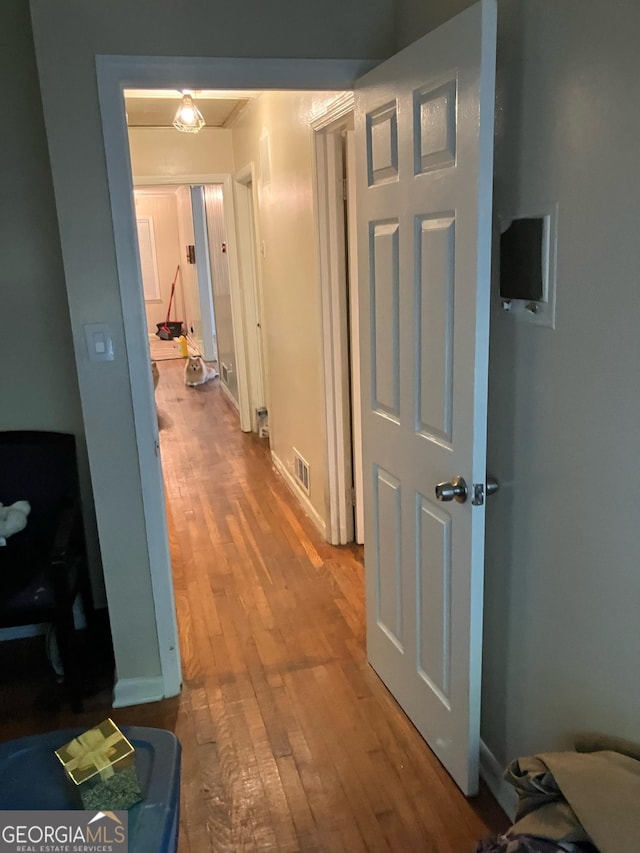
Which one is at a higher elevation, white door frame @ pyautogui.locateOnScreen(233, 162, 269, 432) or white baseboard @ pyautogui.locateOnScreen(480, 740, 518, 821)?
white door frame @ pyautogui.locateOnScreen(233, 162, 269, 432)

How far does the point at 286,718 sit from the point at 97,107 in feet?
6.48

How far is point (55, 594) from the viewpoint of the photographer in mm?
2160

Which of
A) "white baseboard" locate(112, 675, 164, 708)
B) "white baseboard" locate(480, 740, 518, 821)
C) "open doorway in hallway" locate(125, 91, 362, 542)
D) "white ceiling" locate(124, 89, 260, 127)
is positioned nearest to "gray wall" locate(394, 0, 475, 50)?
"open doorway in hallway" locate(125, 91, 362, 542)

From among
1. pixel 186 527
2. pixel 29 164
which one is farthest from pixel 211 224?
pixel 29 164

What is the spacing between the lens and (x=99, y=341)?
81.7 inches

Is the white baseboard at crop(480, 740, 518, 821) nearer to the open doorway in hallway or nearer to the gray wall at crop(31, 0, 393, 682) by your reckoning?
the gray wall at crop(31, 0, 393, 682)

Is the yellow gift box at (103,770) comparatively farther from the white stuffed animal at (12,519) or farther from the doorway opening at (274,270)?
the doorway opening at (274,270)

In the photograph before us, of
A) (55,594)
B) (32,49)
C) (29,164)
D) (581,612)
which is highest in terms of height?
(32,49)

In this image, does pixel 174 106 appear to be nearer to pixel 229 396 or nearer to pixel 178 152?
pixel 178 152

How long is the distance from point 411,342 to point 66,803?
4.31ft

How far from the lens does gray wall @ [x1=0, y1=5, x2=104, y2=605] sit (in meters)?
2.27

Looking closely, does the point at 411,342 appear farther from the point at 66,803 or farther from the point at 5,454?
the point at 5,454

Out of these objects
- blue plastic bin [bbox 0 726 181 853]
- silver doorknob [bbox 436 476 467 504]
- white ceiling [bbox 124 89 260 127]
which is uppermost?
white ceiling [bbox 124 89 260 127]

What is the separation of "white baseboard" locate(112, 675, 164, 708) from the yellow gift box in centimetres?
107
